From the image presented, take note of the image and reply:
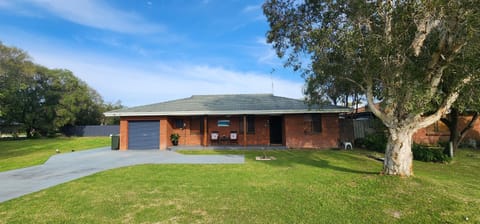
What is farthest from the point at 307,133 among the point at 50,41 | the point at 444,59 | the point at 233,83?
the point at 50,41

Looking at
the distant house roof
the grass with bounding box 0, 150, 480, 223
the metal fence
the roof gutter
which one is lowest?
the grass with bounding box 0, 150, 480, 223

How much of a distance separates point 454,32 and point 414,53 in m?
0.99

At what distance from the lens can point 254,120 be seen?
49.3 feet

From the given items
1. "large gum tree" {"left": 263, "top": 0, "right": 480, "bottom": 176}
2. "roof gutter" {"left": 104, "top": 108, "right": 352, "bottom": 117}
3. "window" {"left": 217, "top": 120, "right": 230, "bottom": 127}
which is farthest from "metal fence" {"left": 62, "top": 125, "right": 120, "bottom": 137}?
"large gum tree" {"left": 263, "top": 0, "right": 480, "bottom": 176}

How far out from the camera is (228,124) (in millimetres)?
15164

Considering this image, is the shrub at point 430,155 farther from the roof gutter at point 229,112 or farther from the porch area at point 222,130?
the porch area at point 222,130

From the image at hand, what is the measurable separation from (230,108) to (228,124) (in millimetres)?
1551

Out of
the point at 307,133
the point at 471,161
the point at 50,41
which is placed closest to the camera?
the point at 471,161

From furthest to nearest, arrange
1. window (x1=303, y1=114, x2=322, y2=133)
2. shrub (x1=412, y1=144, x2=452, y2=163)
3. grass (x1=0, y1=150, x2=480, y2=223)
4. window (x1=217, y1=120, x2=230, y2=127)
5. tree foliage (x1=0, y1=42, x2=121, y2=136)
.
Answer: tree foliage (x1=0, y1=42, x2=121, y2=136)
window (x1=217, y1=120, x2=230, y2=127)
window (x1=303, y1=114, x2=322, y2=133)
shrub (x1=412, y1=144, x2=452, y2=163)
grass (x1=0, y1=150, x2=480, y2=223)

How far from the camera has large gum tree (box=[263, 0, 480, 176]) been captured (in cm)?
541

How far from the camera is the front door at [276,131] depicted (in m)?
15.9

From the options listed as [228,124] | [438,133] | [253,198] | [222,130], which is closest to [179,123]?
[222,130]

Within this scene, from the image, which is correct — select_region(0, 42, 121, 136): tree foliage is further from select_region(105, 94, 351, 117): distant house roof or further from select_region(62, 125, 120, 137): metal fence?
select_region(105, 94, 351, 117): distant house roof

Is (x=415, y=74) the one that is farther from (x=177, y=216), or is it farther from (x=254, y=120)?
(x=254, y=120)
